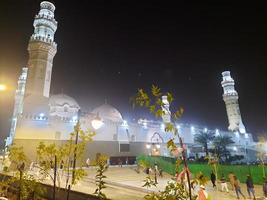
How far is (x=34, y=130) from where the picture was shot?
2723 cm

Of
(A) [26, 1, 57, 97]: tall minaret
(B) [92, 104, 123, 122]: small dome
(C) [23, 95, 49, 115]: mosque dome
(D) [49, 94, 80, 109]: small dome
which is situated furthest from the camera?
(B) [92, 104, 123, 122]: small dome

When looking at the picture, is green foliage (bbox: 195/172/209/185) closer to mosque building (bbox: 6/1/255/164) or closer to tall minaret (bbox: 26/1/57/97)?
mosque building (bbox: 6/1/255/164)

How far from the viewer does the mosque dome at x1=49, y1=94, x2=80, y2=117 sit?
3503 cm

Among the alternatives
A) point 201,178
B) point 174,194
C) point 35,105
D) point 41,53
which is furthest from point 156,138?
point 201,178

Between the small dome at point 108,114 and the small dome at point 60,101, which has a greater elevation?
the small dome at point 60,101

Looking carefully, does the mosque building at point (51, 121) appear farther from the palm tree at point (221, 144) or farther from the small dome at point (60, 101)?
the palm tree at point (221, 144)

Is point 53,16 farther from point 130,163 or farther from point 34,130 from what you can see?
point 130,163

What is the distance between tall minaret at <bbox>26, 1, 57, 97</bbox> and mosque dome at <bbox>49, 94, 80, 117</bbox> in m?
4.73

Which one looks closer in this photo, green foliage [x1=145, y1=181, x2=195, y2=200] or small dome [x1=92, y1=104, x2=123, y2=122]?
green foliage [x1=145, y1=181, x2=195, y2=200]

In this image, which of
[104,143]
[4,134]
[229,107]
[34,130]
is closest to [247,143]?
[229,107]

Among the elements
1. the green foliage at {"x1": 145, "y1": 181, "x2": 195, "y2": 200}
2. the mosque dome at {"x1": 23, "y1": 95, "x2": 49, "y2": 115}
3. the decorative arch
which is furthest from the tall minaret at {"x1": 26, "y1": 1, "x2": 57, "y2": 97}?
the green foliage at {"x1": 145, "y1": 181, "x2": 195, "y2": 200}

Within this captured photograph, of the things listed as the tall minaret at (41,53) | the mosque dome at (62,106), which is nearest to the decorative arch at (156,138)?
the mosque dome at (62,106)

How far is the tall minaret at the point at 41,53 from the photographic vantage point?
97.7 ft

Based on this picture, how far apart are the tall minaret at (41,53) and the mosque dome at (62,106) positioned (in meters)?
4.73
